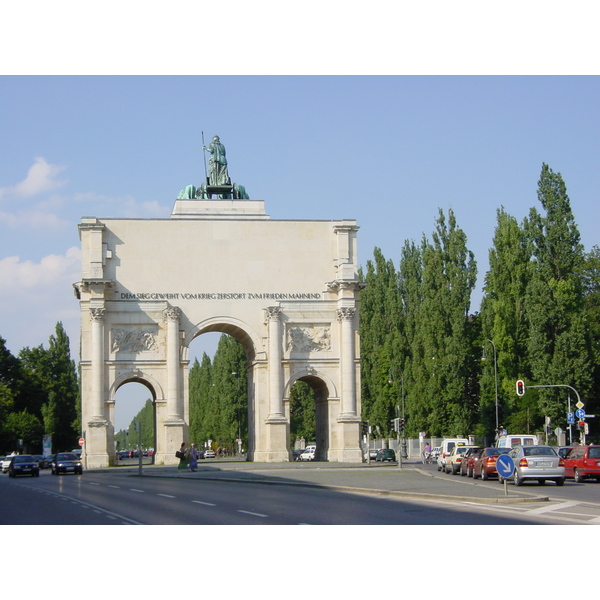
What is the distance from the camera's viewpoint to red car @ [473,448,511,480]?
41.2m

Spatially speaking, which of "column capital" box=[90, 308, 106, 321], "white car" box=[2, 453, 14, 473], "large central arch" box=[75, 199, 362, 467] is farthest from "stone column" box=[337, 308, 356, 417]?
"white car" box=[2, 453, 14, 473]

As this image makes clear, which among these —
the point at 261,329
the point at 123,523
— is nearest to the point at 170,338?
the point at 261,329

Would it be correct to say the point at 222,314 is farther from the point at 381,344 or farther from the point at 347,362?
the point at 381,344

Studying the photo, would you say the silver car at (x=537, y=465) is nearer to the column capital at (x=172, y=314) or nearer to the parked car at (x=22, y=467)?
the column capital at (x=172, y=314)

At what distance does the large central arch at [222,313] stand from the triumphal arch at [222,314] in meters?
0.06

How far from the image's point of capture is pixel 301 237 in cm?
6400

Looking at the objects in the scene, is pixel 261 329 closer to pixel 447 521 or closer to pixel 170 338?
pixel 170 338

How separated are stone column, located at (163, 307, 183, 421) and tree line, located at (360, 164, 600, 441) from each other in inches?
788

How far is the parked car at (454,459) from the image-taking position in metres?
49.5

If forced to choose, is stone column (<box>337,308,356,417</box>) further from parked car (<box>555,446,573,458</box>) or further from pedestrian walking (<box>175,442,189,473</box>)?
parked car (<box>555,446,573,458</box>)

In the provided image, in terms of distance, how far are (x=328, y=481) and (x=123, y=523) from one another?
62.7ft

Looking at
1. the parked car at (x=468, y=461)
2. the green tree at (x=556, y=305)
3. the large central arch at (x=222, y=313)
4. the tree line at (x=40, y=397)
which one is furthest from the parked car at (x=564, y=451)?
the tree line at (x=40, y=397)

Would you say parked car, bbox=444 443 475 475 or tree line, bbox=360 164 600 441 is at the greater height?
tree line, bbox=360 164 600 441

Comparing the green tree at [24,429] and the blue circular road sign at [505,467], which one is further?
the green tree at [24,429]
